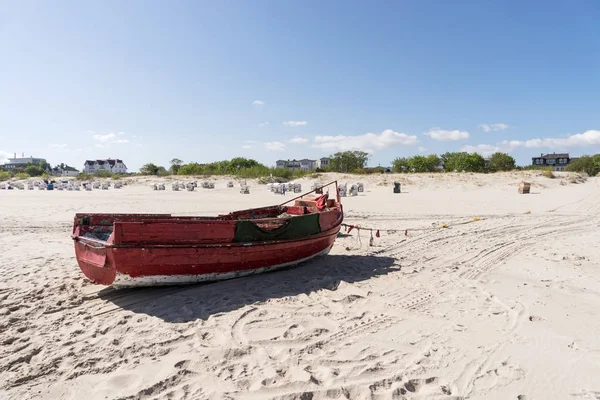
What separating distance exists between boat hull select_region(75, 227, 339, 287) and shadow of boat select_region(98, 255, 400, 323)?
18 cm

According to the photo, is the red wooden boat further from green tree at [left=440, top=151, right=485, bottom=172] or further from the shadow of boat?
green tree at [left=440, top=151, right=485, bottom=172]

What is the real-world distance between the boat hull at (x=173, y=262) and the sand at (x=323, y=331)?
23 centimetres

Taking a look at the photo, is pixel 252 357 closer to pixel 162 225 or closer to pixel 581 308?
pixel 162 225

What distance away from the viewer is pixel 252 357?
3713 millimetres

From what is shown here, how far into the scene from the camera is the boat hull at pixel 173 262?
5.23m

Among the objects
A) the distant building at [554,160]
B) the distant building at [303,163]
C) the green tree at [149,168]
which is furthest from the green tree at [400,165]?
the distant building at [303,163]

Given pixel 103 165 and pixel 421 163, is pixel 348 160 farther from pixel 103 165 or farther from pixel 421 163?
pixel 103 165

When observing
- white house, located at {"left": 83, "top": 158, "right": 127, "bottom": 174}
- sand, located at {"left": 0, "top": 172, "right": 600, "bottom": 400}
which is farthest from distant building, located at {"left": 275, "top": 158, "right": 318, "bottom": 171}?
sand, located at {"left": 0, "top": 172, "right": 600, "bottom": 400}

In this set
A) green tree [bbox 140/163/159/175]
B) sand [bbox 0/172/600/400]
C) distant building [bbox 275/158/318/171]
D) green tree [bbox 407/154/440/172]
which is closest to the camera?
sand [bbox 0/172/600/400]

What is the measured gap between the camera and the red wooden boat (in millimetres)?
5223

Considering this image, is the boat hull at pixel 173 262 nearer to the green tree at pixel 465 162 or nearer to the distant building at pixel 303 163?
the green tree at pixel 465 162

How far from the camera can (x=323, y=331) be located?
4.27 metres

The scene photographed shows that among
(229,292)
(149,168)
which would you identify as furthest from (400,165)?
(229,292)

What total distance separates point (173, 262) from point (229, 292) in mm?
963
